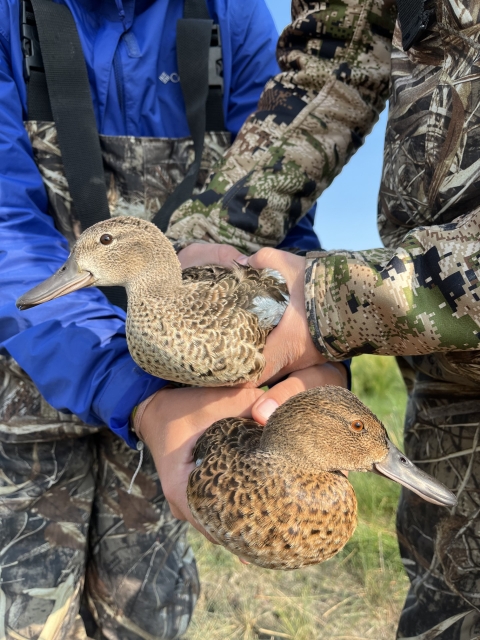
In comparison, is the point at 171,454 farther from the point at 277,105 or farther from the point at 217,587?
the point at 217,587

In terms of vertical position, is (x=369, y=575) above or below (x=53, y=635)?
below

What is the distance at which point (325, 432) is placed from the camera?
1.55m

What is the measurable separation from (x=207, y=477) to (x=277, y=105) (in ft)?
4.39

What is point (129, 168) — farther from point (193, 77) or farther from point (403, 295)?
point (403, 295)

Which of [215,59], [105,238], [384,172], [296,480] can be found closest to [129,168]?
[215,59]

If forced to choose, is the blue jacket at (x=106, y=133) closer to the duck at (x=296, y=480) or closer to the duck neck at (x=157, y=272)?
the duck neck at (x=157, y=272)

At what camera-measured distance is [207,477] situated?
1.54m

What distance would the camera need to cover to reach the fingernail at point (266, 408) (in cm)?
173

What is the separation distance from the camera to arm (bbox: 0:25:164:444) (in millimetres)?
1906

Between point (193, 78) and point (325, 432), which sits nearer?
point (325, 432)

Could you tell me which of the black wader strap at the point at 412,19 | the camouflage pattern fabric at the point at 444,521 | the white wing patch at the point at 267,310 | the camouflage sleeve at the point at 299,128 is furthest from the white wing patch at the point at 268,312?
the black wader strap at the point at 412,19

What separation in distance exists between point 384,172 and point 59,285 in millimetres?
1039

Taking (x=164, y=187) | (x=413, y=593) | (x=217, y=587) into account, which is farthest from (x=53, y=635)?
(x=164, y=187)

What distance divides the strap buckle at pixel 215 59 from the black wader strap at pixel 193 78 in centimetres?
5
